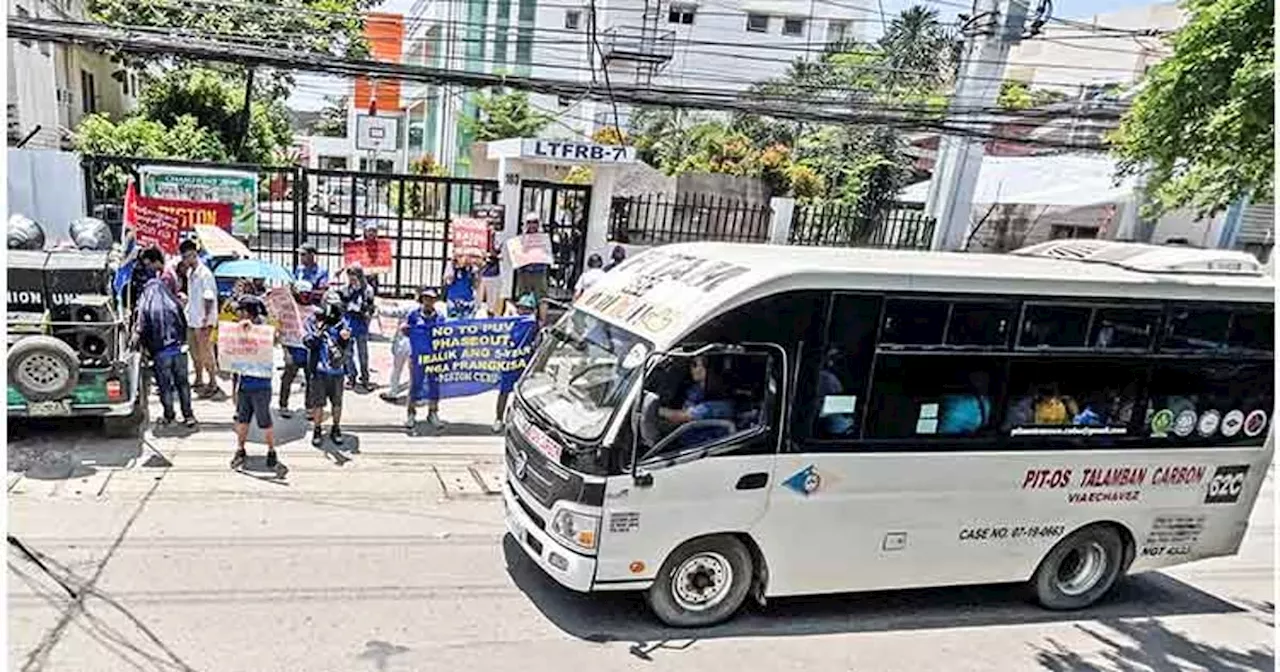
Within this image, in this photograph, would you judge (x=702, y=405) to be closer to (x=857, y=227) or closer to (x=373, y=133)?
(x=857, y=227)

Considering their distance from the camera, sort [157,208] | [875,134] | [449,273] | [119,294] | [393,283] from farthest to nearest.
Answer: [875,134], [393,283], [449,273], [157,208], [119,294]

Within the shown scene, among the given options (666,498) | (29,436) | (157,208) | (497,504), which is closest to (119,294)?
(29,436)

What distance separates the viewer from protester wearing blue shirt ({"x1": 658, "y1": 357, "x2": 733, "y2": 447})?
5.15 metres

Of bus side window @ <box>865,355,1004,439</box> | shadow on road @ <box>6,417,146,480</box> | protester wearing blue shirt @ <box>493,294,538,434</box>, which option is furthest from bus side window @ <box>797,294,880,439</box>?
shadow on road @ <box>6,417,146,480</box>

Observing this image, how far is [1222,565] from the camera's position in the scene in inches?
303

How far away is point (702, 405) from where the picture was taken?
5.20m

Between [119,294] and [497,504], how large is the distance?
5.29 m

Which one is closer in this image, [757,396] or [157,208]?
[757,396]

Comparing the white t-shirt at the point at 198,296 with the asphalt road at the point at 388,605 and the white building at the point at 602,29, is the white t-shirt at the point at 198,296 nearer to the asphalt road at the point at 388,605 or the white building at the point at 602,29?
the asphalt road at the point at 388,605

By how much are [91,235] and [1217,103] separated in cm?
1252

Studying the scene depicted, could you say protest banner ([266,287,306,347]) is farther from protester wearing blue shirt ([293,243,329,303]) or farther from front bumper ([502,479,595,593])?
front bumper ([502,479,595,593])

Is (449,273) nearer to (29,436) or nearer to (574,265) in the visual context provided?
(574,265)

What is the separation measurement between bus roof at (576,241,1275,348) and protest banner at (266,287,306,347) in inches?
135

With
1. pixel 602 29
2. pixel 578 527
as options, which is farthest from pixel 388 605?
pixel 602 29
